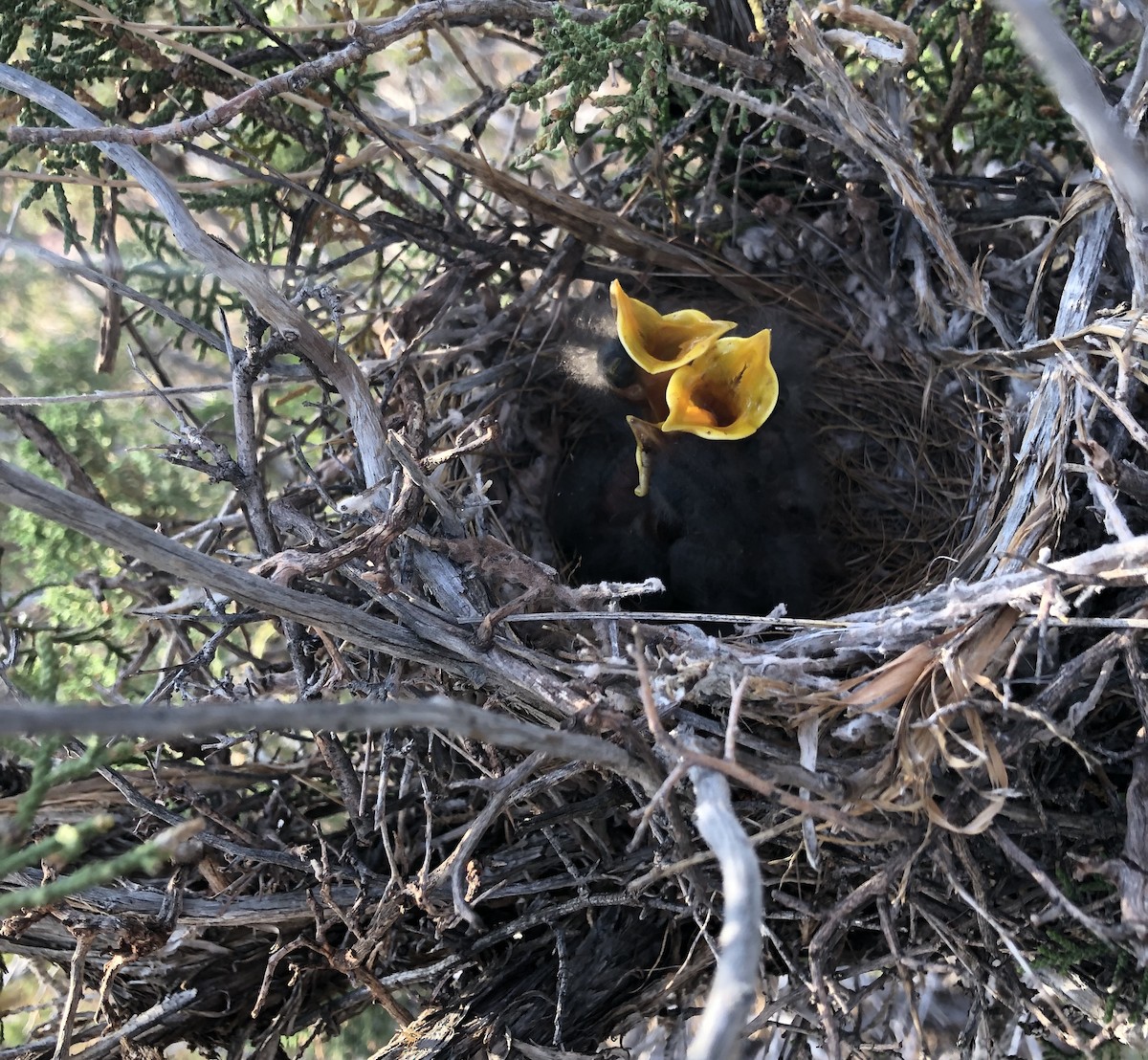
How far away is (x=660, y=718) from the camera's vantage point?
0.96m

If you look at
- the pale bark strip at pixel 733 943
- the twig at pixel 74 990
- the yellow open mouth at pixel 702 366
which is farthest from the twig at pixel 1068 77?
the twig at pixel 74 990

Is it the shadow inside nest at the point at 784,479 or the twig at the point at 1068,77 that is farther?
the shadow inside nest at the point at 784,479

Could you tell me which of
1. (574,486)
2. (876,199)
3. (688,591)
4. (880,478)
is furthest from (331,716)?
(880,478)

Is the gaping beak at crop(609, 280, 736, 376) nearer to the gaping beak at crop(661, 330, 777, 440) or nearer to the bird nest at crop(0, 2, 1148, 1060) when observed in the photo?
the gaping beak at crop(661, 330, 777, 440)

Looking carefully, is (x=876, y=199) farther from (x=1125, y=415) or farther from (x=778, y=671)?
(x=778, y=671)

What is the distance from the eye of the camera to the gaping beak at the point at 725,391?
1.42 metres

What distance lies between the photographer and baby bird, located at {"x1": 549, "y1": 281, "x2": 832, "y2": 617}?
1548 millimetres

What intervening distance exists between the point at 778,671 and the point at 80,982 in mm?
830

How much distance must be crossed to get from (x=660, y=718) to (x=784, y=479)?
31.0 inches

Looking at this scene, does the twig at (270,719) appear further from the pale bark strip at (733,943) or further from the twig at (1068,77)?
the twig at (1068,77)

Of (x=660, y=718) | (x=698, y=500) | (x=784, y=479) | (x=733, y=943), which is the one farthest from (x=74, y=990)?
(x=784, y=479)

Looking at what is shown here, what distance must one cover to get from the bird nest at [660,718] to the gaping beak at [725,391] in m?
0.13

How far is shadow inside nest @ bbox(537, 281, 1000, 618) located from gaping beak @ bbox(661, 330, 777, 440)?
0.11 m

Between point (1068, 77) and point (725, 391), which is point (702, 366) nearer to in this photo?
point (725, 391)
